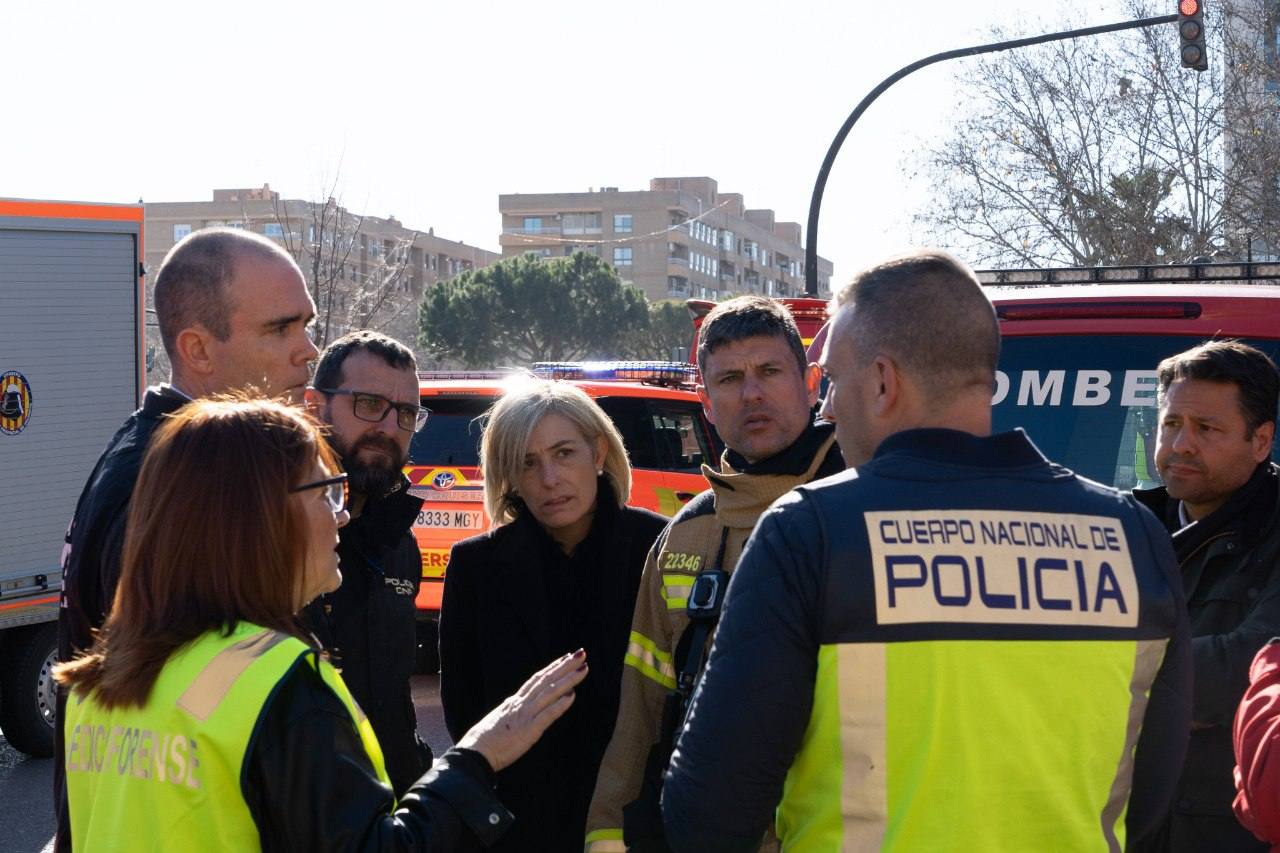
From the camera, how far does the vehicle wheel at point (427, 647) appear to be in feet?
30.9

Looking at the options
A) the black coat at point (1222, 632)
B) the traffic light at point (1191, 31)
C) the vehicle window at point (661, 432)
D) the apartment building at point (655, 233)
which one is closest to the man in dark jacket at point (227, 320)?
the black coat at point (1222, 632)

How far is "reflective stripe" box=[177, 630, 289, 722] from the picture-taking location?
191cm

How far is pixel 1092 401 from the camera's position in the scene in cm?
408

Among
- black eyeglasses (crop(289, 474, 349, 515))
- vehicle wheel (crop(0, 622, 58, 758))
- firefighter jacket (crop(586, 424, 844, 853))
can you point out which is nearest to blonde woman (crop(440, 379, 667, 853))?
firefighter jacket (crop(586, 424, 844, 853))

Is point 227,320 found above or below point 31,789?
above

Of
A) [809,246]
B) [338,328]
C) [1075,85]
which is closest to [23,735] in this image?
[809,246]

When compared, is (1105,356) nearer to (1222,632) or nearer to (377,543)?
(1222,632)

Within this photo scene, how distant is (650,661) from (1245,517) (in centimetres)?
146

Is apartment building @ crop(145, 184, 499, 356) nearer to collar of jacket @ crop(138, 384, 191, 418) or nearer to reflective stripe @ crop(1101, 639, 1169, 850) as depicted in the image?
collar of jacket @ crop(138, 384, 191, 418)

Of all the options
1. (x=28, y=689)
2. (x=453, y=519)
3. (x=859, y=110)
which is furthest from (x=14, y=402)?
(x=859, y=110)

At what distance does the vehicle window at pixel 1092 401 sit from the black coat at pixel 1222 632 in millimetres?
809

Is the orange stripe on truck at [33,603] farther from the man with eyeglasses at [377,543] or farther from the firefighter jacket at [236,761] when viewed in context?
the firefighter jacket at [236,761]

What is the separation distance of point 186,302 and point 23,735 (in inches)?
248

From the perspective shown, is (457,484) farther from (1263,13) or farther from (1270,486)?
(1263,13)
